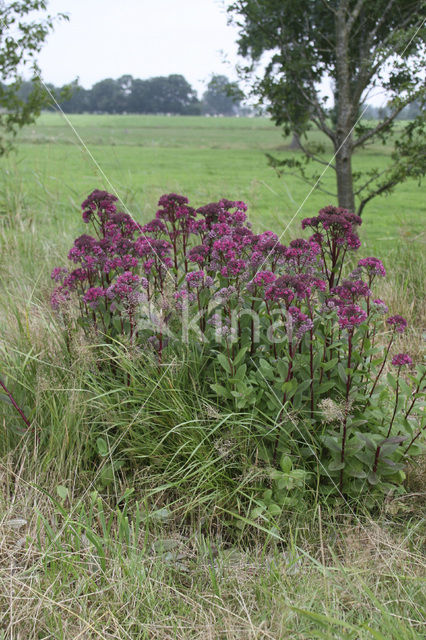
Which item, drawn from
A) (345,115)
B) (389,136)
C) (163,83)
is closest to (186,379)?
(345,115)

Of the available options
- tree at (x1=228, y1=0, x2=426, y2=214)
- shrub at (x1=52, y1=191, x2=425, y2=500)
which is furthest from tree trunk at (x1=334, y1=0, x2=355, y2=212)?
shrub at (x1=52, y1=191, x2=425, y2=500)

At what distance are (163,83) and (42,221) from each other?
11.9m

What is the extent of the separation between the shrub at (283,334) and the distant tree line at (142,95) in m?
3.39

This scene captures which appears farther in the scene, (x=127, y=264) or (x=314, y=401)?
(x=127, y=264)

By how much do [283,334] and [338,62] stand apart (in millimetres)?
4016

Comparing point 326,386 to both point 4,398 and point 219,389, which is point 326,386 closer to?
point 219,389

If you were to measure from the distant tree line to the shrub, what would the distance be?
339 centimetres

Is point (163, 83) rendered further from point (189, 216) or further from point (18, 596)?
point (18, 596)

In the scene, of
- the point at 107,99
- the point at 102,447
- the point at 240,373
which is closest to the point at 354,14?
the point at 240,373

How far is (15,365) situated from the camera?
2871 millimetres

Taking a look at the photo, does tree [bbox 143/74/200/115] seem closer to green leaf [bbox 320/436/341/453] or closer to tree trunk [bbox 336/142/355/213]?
tree trunk [bbox 336/142/355/213]

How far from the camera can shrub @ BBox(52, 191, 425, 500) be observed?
2320mm

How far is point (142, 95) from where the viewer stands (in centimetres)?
1983

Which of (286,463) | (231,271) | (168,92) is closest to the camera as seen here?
(286,463)
